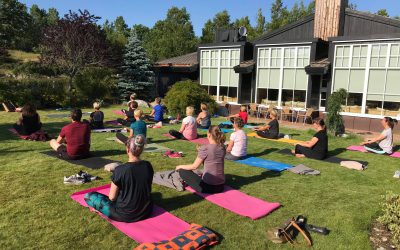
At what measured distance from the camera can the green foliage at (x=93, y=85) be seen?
19.3 m

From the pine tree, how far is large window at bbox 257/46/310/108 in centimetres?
809

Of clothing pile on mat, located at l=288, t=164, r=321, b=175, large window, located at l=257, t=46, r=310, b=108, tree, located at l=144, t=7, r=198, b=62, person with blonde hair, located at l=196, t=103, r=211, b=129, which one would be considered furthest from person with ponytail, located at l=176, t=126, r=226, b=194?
tree, located at l=144, t=7, r=198, b=62

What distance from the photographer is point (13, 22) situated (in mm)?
48406

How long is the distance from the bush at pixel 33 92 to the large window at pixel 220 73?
323 inches

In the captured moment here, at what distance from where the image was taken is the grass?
4008mm

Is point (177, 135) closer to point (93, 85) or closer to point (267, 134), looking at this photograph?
point (267, 134)

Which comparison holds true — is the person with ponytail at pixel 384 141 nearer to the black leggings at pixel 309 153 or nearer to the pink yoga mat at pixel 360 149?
the pink yoga mat at pixel 360 149

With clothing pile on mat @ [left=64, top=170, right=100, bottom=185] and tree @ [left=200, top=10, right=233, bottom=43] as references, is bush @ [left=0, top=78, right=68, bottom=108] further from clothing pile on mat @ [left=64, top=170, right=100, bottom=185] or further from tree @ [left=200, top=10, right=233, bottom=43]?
tree @ [left=200, top=10, right=233, bottom=43]

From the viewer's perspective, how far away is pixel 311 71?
563 inches

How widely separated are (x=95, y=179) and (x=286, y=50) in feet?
40.9

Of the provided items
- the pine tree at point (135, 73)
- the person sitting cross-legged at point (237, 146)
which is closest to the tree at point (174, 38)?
the pine tree at point (135, 73)

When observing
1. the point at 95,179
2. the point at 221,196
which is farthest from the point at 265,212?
the point at 95,179

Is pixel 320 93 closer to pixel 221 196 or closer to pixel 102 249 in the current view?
pixel 221 196

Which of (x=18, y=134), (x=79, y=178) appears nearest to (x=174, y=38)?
(x=18, y=134)
